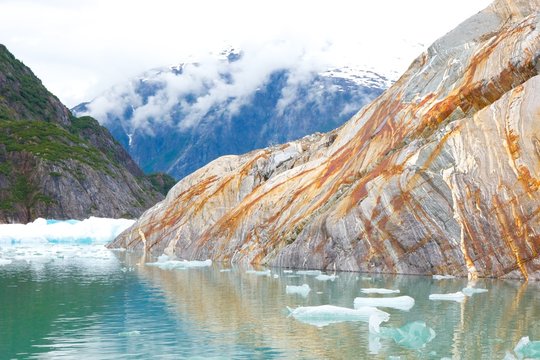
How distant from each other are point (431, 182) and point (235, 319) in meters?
18.7

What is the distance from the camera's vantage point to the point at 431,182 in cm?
4344

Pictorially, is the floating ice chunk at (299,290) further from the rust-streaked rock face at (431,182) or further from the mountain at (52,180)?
the mountain at (52,180)

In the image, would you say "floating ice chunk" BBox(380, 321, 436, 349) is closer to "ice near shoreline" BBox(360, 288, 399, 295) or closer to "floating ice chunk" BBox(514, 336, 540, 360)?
"floating ice chunk" BBox(514, 336, 540, 360)

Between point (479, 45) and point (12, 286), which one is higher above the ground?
point (479, 45)

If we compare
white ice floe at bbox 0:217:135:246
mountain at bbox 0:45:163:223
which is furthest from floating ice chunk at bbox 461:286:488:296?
mountain at bbox 0:45:163:223

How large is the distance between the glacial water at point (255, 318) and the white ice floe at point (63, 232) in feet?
197

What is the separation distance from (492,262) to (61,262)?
123 feet

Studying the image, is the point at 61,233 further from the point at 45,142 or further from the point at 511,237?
the point at 511,237

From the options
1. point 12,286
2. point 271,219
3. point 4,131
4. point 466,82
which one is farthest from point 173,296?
point 4,131

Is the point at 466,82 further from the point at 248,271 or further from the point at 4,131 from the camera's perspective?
the point at 4,131

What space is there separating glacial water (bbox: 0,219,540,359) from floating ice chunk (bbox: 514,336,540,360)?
0.13 feet

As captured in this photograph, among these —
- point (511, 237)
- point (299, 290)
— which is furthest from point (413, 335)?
point (511, 237)

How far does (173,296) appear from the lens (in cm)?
3678

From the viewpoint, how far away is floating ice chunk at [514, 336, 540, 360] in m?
20.8
